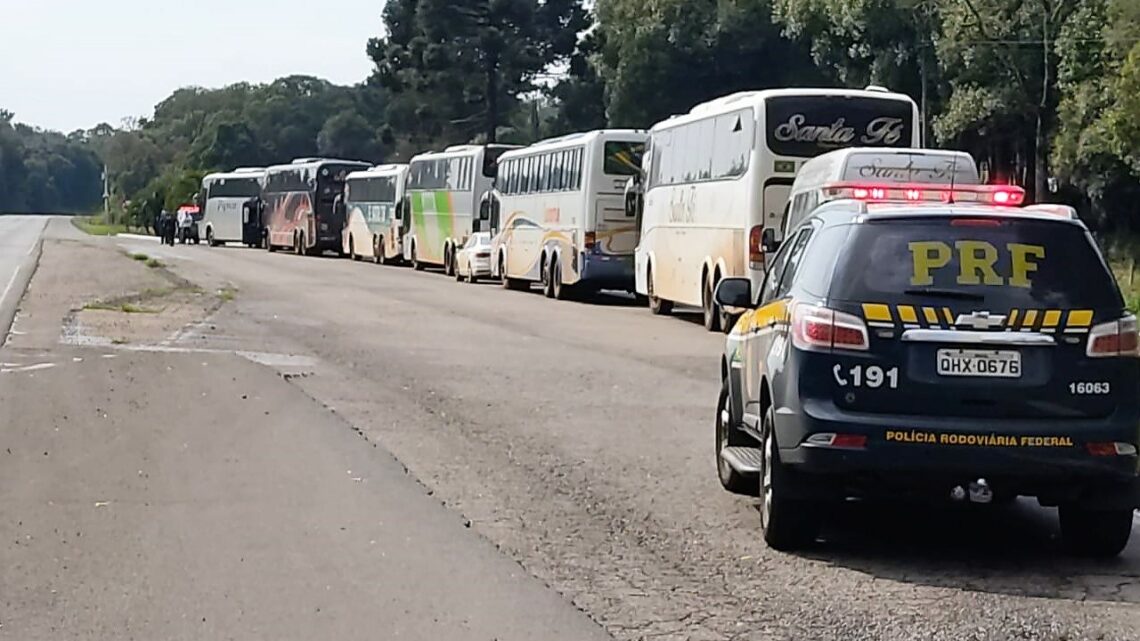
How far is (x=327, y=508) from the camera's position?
10.4 meters

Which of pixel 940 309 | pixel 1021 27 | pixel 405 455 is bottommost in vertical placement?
pixel 405 455

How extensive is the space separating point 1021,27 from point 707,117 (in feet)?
83.7

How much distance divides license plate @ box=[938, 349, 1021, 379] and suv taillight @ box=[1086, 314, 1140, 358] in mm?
363

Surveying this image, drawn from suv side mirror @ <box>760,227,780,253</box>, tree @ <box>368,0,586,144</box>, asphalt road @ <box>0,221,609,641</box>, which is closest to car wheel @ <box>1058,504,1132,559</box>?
asphalt road @ <box>0,221,609,641</box>

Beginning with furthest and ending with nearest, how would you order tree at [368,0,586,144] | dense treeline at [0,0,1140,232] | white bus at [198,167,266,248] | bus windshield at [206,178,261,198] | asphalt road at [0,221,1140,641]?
tree at [368,0,586,144], white bus at [198,167,266,248], bus windshield at [206,178,261,198], dense treeline at [0,0,1140,232], asphalt road at [0,221,1140,641]

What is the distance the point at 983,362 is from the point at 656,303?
22.6m

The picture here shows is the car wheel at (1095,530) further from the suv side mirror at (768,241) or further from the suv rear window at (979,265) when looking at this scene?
the suv side mirror at (768,241)

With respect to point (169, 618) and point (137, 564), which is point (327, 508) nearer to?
point (137, 564)

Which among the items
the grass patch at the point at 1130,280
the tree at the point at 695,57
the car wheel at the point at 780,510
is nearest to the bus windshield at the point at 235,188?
the tree at the point at 695,57

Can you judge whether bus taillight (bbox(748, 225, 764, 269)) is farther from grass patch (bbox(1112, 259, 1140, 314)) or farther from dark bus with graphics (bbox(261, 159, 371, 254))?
dark bus with graphics (bbox(261, 159, 371, 254))

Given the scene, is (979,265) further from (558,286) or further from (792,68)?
(792,68)

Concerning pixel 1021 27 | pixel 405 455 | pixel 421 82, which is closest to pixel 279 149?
pixel 421 82

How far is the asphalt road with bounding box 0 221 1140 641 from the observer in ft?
25.8

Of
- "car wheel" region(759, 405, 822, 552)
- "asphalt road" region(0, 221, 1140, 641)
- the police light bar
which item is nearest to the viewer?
"asphalt road" region(0, 221, 1140, 641)
